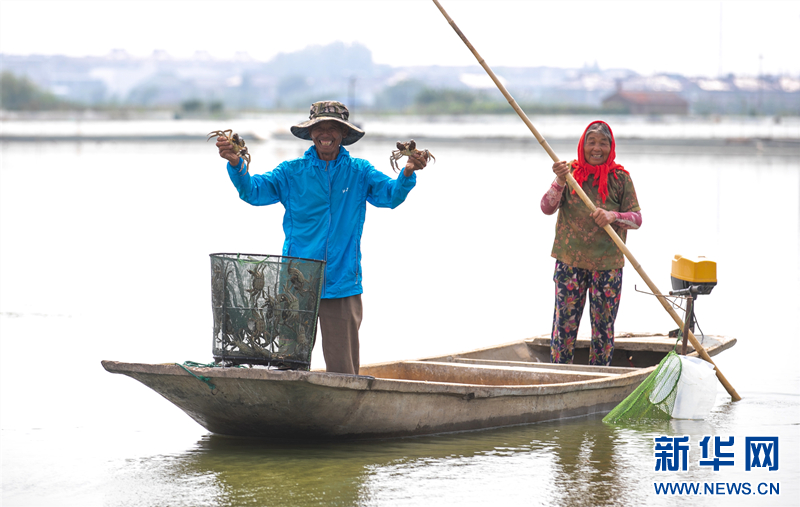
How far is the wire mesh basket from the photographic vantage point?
541 cm

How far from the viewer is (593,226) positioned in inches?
265

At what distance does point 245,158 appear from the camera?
5.69 m

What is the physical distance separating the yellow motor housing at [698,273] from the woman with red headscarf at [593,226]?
0.38 m

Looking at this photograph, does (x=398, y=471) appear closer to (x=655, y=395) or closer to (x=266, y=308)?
(x=266, y=308)

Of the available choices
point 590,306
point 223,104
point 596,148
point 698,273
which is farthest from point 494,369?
point 223,104

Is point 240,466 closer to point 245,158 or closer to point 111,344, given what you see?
point 245,158

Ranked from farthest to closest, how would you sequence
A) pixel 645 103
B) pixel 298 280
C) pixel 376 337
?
pixel 645 103
pixel 376 337
pixel 298 280

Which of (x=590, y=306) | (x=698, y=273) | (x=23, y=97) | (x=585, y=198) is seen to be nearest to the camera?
(x=585, y=198)

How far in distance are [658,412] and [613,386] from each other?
321 mm

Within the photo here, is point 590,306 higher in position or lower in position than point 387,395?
higher

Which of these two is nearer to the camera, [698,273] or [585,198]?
[585,198]

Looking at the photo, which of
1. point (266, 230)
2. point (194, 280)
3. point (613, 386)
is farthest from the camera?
point (266, 230)

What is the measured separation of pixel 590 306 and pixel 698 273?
0.70 metres

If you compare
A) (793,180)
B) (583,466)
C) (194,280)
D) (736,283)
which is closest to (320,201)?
(583,466)
